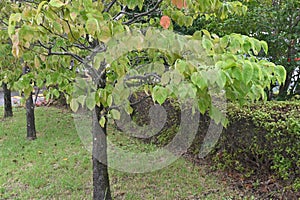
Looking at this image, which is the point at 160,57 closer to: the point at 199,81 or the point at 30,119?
the point at 199,81

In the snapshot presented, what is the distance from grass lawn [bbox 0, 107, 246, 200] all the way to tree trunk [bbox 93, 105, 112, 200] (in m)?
0.37

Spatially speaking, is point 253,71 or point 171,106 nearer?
point 253,71

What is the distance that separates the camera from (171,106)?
425 centimetres

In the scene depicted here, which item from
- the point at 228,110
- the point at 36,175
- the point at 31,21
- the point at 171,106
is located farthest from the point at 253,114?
the point at 36,175

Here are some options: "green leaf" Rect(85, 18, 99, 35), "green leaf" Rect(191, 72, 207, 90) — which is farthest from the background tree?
"green leaf" Rect(191, 72, 207, 90)

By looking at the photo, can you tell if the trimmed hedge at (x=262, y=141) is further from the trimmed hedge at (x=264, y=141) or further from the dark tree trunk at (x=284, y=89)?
the dark tree trunk at (x=284, y=89)

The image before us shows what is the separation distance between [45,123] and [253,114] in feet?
13.6

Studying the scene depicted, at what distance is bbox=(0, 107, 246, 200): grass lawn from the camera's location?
112 inches

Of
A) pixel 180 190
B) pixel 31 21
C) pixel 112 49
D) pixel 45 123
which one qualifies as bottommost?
pixel 45 123

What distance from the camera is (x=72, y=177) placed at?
3.22 m

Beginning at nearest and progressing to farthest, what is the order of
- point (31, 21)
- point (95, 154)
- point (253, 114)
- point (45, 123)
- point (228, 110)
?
point (31, 21)
point (95, 154)
point (253, 114)
point (228, 110)
point (45, 123)

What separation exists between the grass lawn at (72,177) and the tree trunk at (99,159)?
367 mm

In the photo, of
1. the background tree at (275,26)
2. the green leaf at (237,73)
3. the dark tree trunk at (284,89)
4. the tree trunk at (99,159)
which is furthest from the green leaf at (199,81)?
the dark tree trunk at (284,89)

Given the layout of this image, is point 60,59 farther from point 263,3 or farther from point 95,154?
point 263,3
